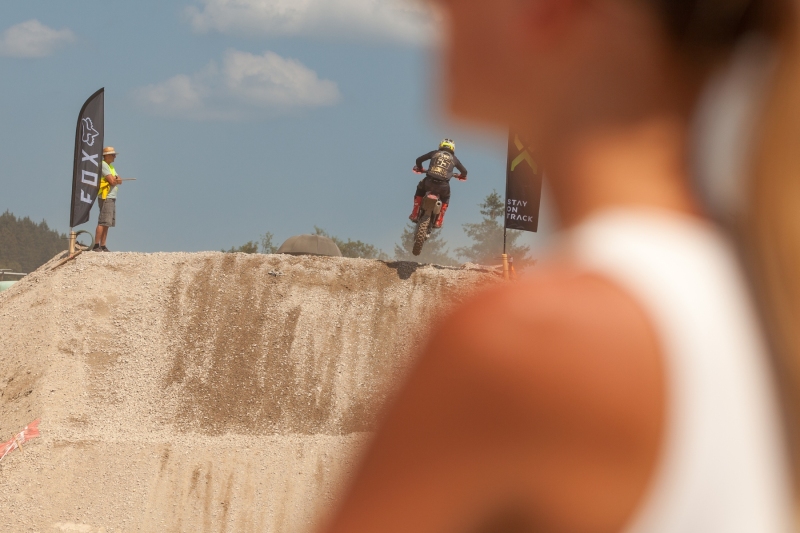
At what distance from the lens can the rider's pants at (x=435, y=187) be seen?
49.2 ft

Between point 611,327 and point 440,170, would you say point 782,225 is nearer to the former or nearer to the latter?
point 611,327

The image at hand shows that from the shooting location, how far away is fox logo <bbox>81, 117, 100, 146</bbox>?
16.5 meters

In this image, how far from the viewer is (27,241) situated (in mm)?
103250

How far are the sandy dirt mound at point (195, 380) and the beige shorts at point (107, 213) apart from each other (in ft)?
2.90

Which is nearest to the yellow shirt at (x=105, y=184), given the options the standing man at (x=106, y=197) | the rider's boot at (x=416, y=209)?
the standing man at (x=106, y=197)

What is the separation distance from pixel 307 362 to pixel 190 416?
2.37m

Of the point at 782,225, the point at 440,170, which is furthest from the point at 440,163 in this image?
the point at 782,225

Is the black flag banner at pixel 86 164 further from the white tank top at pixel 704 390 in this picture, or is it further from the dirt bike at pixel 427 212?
the white tank top at pixel 704 390

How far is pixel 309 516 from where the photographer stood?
12.7m

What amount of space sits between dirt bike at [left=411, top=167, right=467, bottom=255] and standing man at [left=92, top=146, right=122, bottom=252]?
640 centimetres

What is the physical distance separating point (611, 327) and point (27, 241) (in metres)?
113

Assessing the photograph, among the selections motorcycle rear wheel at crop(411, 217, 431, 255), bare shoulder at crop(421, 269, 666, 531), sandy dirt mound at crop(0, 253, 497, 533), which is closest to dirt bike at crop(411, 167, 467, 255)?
motorcycle rear wheel at crop(411, 217, 431, 255)

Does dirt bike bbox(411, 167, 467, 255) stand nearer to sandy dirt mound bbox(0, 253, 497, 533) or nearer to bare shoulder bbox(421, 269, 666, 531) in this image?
sandy dirt mound bbox(0, 253, 497, 533)

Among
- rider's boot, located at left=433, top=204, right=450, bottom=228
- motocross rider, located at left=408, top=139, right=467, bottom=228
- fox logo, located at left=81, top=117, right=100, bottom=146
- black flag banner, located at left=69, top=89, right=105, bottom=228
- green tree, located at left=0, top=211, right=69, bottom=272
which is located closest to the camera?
motocross rider, located at left=408, top=139, right=467, bottom=228
